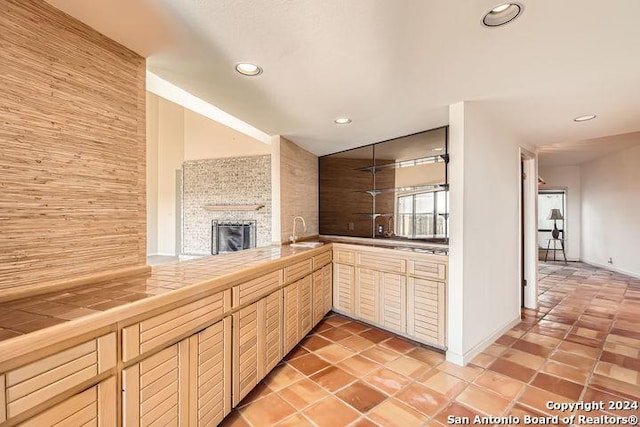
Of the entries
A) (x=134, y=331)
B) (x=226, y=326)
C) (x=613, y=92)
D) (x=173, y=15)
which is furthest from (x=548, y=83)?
(x=134, y=331)

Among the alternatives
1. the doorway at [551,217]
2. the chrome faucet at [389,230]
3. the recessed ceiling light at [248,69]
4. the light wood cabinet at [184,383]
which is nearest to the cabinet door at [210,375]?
the light wood cabinet at [184,383]

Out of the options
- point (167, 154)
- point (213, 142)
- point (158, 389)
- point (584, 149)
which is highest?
point (213, 142)

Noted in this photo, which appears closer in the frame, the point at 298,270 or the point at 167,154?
the point at 298,270

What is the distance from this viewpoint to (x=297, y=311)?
2.71 meters

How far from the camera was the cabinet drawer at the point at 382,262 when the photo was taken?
2914mm

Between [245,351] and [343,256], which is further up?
[343,256]

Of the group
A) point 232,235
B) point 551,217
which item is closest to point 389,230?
point 232,235

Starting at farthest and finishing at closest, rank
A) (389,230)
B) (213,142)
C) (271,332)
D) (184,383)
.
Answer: (213,142) → (389,230) → (271,332) → (184,383)

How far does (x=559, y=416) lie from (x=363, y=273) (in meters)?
1.87

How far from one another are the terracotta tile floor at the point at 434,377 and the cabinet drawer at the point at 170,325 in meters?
0.76

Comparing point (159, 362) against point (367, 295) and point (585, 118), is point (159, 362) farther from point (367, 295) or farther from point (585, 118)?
point (585, 118)

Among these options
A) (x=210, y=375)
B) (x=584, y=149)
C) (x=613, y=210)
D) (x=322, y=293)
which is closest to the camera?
(x=210, y=375)

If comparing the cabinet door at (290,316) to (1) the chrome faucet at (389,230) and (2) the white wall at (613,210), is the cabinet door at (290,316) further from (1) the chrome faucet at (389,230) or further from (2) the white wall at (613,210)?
(2) the white wall at (613,210)

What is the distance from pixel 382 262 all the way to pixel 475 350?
1.13 metres
